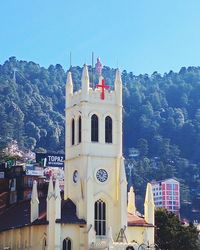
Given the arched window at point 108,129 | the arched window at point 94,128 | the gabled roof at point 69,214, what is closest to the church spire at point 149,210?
the arched window at point 108,129

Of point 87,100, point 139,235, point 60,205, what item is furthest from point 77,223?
point 87,100

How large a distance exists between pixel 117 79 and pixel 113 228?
1878 centimetres

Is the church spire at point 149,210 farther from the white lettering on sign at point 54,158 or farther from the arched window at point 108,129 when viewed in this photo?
the white lettering on sign at point 54,158

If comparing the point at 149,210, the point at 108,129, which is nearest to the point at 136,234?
the point at 149,210

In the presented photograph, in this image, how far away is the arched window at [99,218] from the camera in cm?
8681

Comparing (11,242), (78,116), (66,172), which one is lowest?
(11,242)

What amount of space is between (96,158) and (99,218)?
7291 millimetres

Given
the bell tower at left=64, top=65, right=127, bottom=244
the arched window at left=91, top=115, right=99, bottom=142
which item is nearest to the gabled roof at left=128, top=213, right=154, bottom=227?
the bell tower at left=64, top=65, right=127, bottom=244

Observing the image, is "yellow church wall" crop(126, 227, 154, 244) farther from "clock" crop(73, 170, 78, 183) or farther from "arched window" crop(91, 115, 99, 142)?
"arched window" crop(91, 115, 99, 142)

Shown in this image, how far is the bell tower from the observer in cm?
8688

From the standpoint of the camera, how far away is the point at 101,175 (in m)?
88.8

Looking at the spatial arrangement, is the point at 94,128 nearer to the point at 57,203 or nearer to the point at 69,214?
the point at 69,214

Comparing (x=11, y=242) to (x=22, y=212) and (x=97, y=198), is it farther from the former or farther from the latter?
(x=97, y=198)

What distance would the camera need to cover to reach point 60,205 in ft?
276
